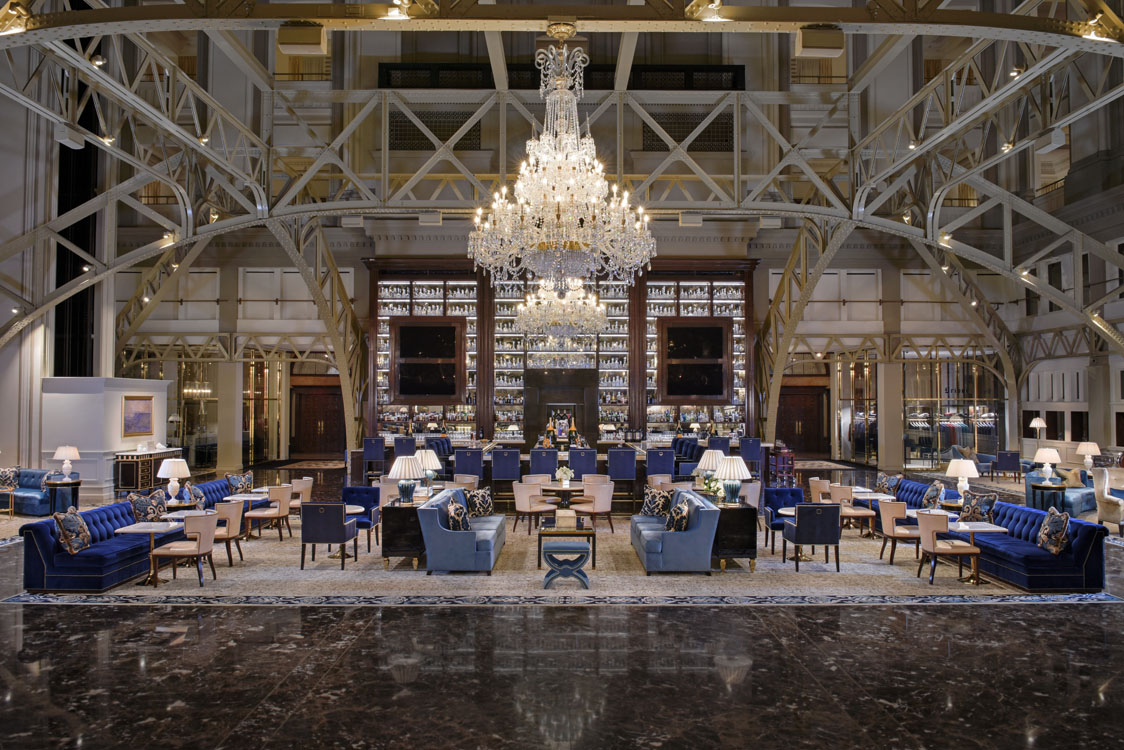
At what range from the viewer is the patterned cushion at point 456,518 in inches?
335

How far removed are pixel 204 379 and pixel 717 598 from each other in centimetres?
1766

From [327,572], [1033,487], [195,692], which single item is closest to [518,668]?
[195,692]

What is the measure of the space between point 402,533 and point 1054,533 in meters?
6.85

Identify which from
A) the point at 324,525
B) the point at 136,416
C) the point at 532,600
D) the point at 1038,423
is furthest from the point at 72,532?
the point at 1038,423

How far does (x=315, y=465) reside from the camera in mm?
20609

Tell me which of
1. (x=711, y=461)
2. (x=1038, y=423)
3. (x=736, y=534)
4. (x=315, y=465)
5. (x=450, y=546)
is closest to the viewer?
(x=450, y=546)

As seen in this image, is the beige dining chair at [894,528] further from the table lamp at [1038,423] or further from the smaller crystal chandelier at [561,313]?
the table lamp at [1038,423]

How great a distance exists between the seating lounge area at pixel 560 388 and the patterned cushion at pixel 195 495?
0.07 m

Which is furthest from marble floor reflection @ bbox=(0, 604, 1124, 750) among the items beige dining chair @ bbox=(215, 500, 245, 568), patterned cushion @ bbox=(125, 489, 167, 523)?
patterned cushion @ bbox=(125, 489, 167, 523)

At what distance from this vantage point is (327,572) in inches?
338

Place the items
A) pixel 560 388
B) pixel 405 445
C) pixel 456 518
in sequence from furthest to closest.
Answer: pixel 560 388 → pixel 405 445 → pixel 456 518

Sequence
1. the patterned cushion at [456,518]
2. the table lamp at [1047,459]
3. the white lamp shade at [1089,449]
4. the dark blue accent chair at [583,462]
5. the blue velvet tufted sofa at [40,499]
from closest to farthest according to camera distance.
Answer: the patterned cushion at [456,518] → the table lamp at [1047,459] → the blue velvet tufted sofa at [40,499] → the white lamp shade at [1089,449] → the dark blue accent chair at [583,462]

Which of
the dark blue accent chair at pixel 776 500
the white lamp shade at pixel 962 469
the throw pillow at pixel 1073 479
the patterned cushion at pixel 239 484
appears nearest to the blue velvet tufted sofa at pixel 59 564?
the patterned cushion at pixel 239 484

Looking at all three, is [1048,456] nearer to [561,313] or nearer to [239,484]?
[561,313]
